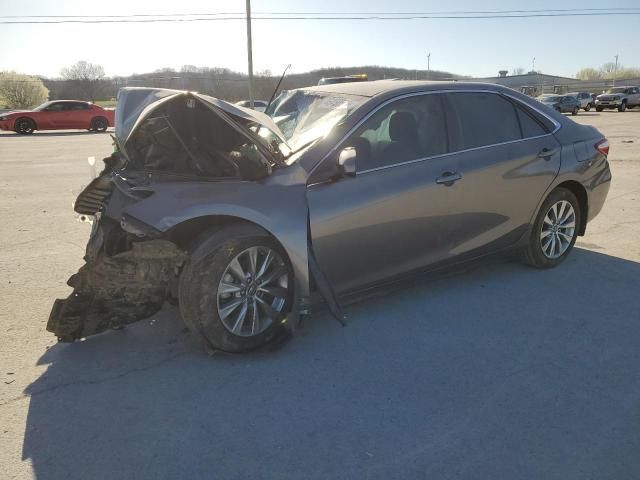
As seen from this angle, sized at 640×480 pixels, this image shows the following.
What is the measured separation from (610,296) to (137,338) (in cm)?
383

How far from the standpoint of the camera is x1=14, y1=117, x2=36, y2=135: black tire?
1003 inches

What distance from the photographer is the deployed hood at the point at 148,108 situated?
11.6ft

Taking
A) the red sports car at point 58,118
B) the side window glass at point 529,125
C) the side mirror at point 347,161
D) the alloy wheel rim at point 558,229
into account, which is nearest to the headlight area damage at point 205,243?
the side mirror at point 347,161

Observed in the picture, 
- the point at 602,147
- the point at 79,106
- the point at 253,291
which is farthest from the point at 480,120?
the point at 79,106

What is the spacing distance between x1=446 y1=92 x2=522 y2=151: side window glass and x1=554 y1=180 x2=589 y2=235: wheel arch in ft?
2.51

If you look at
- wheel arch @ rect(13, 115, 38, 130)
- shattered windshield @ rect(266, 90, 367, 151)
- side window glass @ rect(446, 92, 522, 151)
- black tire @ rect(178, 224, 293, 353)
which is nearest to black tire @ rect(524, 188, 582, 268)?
side window glass @ rect(446, 92, 522, 151)

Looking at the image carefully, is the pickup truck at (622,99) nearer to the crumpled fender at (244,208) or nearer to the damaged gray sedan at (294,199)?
the damaged gray sedan at (294,199)

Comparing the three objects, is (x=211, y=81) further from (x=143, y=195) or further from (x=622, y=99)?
(x=143, y=195)

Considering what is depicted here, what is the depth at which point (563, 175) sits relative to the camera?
477 cm

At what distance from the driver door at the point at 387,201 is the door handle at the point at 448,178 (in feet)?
0.08

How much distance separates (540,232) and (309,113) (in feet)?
A: 7.84

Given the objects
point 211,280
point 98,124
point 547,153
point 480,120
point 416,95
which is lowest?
point 211,280

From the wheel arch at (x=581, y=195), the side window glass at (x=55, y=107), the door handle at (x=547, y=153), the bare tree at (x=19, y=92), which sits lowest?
the wheel arch at (x=581, y=195)

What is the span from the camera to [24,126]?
2566cm
